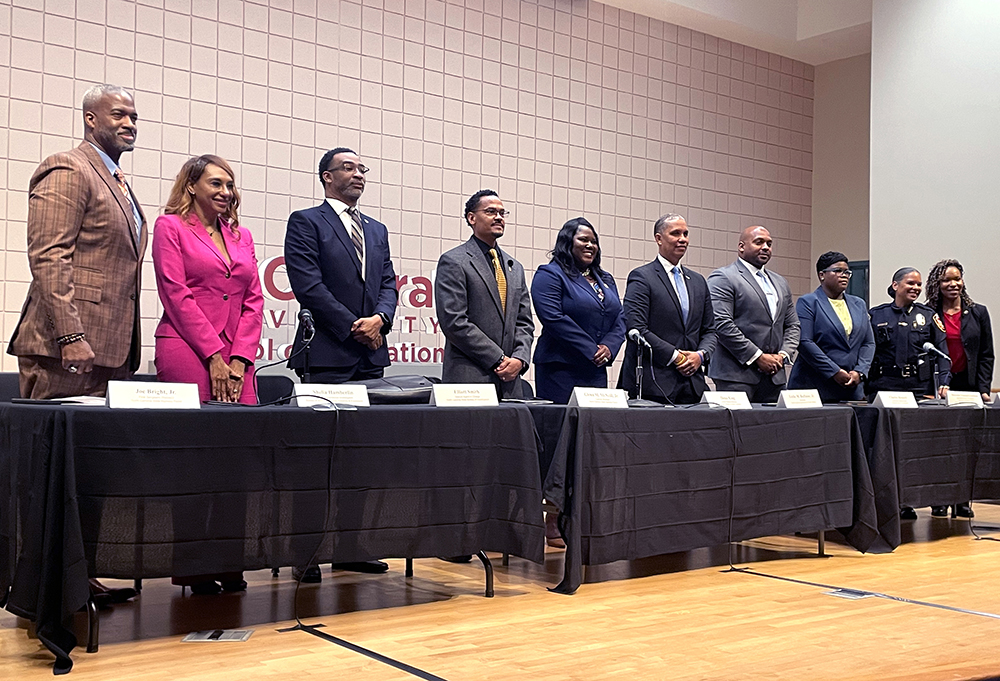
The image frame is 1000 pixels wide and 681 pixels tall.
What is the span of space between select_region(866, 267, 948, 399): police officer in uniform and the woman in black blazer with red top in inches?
7.7

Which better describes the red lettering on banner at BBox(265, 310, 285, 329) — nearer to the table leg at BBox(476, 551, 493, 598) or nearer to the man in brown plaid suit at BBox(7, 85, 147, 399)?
the man in brown plaid suit at BBox(7, 85, 147, 399)

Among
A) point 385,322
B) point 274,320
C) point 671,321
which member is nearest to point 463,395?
point 385,322

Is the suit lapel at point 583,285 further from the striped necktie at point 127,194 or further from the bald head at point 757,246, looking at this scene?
the striped necktie at point 127,194

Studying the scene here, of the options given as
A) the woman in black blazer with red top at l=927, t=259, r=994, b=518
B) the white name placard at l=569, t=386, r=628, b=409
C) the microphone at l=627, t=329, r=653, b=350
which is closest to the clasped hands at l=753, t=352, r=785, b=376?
the microphone at l=627, t=329, r=653, b=350

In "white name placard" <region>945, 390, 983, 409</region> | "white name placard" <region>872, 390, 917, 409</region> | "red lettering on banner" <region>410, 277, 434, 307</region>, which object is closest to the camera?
"white name placard" <region>872, 390, 917, 409</region>

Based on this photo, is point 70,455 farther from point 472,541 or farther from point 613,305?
point 613,305

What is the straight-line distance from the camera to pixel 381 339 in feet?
12.1

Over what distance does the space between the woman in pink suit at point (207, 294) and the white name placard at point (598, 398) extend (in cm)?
102

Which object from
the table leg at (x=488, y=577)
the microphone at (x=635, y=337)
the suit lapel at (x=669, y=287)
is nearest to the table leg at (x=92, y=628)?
the table leg at (x=488, y=577)

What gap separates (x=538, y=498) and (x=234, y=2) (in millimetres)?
4036

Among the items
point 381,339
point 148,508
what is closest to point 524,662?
point 148,508

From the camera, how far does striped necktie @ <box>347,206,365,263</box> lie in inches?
148

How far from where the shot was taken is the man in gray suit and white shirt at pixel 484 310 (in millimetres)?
3850

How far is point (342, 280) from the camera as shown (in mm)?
3707
